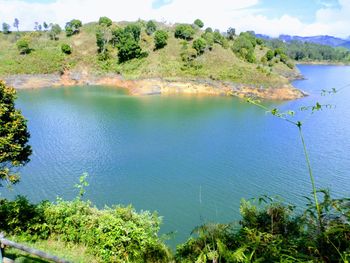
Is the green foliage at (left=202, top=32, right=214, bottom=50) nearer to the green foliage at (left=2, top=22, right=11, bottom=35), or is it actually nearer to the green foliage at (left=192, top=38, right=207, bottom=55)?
the green foliage at (left=192, top=38, right=207, bottom=55)

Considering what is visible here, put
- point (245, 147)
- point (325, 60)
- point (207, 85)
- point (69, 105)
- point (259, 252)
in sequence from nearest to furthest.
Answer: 1. point (259, 252)
2. point (245, 147)
3. point (69, 105)
4. point (207, 85)
5. point (325, 60)

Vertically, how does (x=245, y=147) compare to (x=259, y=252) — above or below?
below

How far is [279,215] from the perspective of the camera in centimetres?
448

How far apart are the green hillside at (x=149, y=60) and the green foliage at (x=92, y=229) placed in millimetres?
36206

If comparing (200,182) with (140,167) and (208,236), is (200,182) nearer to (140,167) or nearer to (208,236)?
(140,167)

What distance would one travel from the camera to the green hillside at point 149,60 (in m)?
44.1

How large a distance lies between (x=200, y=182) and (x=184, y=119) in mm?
13519

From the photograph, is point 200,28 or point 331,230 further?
point 200,28

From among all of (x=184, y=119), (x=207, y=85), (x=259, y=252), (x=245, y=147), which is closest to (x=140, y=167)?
(x=245, y=147)

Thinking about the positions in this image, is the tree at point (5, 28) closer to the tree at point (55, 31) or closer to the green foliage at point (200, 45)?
the tree at point (55, 31)

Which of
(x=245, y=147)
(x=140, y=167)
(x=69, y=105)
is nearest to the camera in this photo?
(x=140, y=167)

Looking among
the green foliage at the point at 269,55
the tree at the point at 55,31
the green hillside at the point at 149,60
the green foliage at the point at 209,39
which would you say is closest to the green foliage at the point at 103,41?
the green hillside at the point at 149,60

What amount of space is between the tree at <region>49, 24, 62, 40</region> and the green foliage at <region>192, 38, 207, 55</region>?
26.8 meters

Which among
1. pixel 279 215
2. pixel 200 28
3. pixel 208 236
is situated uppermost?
pixel 200 28
